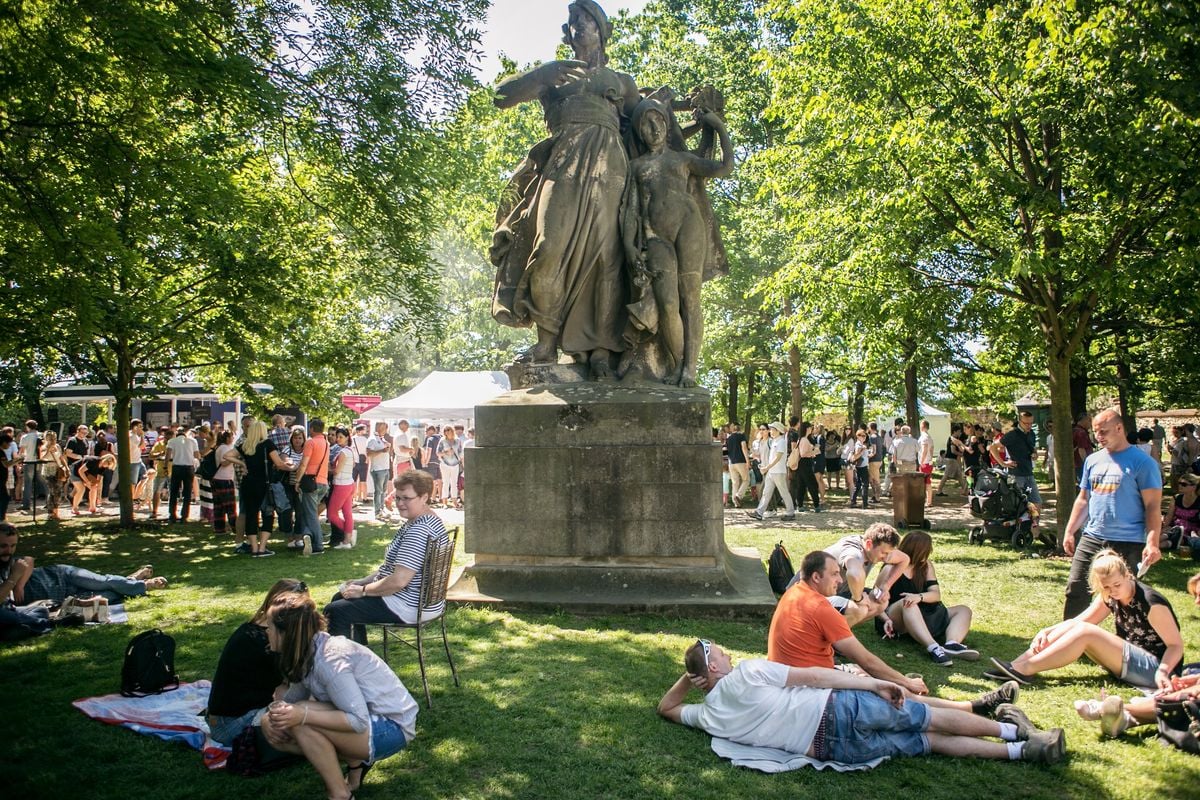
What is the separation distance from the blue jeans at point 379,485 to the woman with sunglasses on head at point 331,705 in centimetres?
1208

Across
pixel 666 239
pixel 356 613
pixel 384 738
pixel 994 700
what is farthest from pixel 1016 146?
pixel 384 738

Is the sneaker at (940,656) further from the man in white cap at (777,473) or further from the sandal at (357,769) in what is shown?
the man in white cap at (777,473)

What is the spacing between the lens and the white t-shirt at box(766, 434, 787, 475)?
14.8 meters

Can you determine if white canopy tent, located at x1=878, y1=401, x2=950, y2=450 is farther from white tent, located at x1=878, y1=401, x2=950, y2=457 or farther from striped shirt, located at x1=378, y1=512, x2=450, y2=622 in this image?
striped shirt, located at x1=378, y1=512, x2=450, y2=622

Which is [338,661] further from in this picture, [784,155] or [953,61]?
[784,155]

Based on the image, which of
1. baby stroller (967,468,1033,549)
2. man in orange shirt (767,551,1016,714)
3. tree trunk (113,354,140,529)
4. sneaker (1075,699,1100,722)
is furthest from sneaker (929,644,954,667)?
tree trunk (113,354,140,529)

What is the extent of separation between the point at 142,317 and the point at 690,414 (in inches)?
362

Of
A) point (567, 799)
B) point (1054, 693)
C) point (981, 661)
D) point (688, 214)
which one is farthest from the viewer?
point (688, 214)

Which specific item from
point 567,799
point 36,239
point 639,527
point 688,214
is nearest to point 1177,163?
point 688,214

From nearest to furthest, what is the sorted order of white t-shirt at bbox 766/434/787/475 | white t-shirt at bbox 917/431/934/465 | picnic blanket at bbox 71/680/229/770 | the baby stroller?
picnic blanket at bbox 71/680/229/770 < the baby stroller < white t-shirt at bbox 766/434/787/475 < white t-shirt at bbox 917/431/934/465

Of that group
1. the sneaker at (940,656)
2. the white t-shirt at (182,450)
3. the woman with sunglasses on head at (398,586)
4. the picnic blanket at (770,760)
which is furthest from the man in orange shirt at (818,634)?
the white t-shirt at (182,450)

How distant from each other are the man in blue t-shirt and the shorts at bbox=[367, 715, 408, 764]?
5.15 m

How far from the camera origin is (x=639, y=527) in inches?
272

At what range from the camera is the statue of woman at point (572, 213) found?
7441 mm
